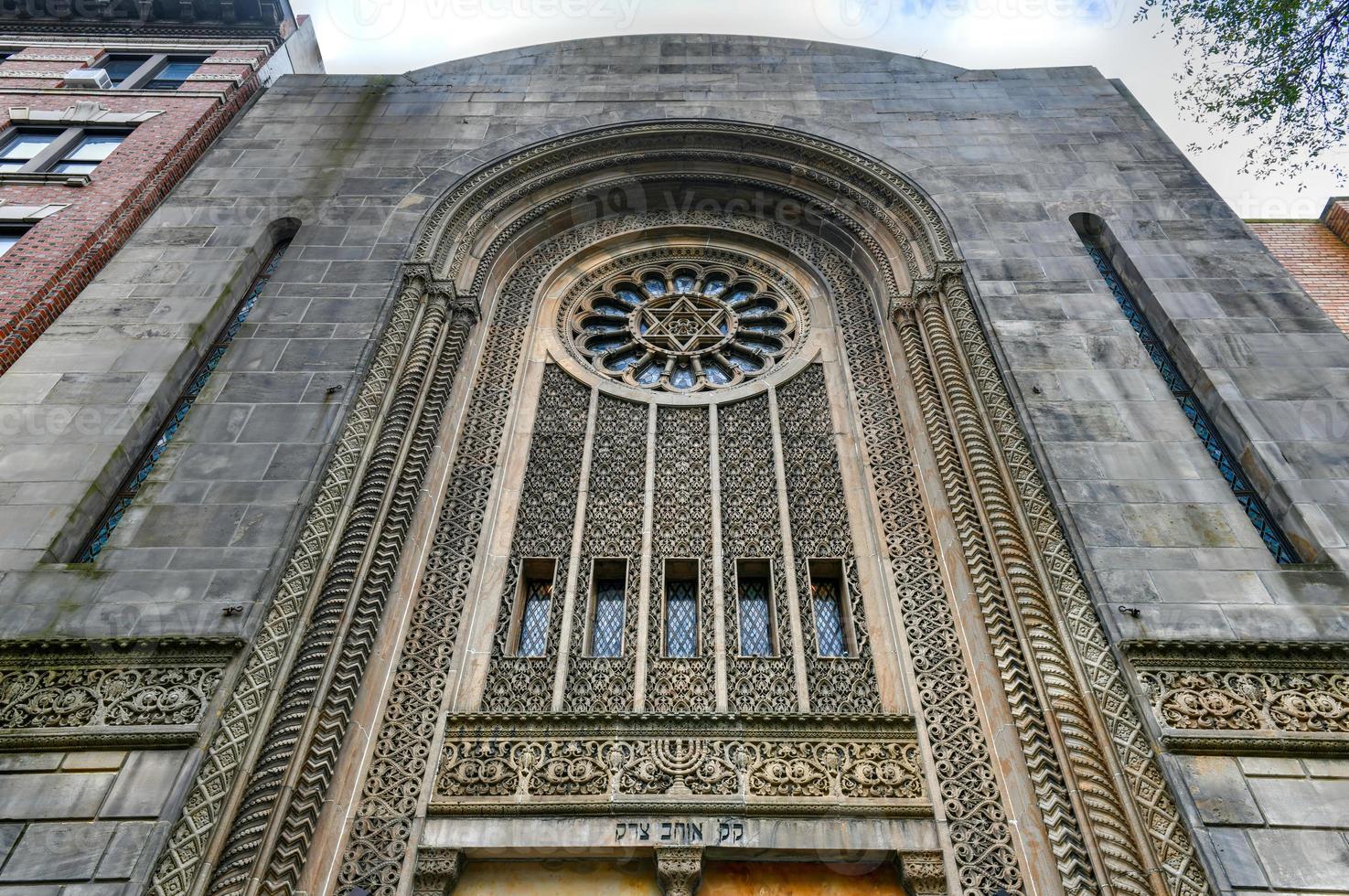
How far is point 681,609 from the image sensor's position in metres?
7.59

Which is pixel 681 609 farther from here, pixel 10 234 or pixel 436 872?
pixel 10 234

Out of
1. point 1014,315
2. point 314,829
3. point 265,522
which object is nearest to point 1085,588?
point 1014,315

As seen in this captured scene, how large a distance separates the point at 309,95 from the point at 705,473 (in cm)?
930

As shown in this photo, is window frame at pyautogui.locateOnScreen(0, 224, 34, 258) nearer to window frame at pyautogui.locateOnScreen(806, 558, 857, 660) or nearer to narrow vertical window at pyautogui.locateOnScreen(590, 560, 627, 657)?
narrow vertical window at pyautogui.locateOnScreen(590, 560, 627, 657)

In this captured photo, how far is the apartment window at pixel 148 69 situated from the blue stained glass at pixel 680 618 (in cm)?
1278

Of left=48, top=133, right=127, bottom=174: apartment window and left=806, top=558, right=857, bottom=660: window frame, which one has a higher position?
left=48, top=133, right=127, bottom=174: apartment window

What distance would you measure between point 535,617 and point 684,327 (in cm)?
479

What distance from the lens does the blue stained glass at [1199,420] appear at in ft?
22.8

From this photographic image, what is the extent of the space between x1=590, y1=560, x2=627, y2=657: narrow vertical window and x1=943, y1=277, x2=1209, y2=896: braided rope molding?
3.41 meters

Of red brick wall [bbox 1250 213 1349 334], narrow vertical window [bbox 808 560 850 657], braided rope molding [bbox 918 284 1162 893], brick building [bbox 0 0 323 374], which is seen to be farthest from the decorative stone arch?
red brick wall [bbox 1250 213 1349 334]

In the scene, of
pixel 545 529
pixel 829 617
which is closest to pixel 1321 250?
pixel 829 617

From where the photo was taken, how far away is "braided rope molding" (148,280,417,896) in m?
4.81

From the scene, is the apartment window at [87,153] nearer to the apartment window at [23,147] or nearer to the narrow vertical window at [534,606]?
the apartment window at [23,147]

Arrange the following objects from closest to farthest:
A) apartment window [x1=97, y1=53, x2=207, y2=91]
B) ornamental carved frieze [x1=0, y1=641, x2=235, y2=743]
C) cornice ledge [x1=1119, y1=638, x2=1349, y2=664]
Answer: ornamental carved frieze [x1=0, y1=641, x2=235, y2=743], cornice ledge [x1=1119, y1=638, x2=1349, y2=664], apartment window [x1=97, y1=53, x2=207, y2=91]
